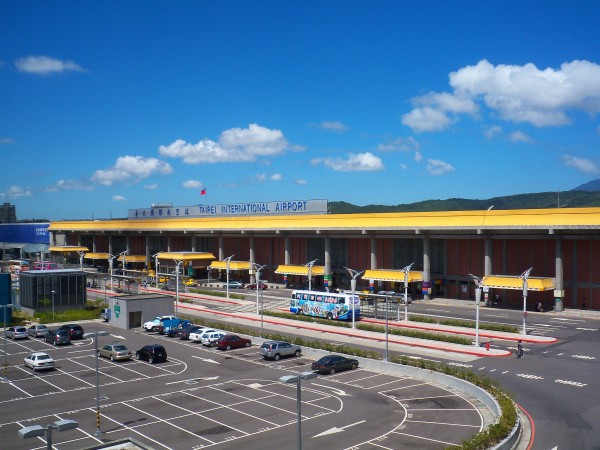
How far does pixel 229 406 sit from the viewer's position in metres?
32.7

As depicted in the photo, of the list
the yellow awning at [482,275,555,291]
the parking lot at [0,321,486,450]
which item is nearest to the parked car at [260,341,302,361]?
the parking lot at [0,321,486,450]

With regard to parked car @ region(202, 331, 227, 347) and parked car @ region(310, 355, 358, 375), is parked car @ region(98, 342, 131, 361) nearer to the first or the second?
parked car @ region(202, 331, 227, 347)

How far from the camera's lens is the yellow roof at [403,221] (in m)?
64.5

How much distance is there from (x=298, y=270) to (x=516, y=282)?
115ft

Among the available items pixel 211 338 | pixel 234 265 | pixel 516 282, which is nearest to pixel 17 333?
pixel 211 338

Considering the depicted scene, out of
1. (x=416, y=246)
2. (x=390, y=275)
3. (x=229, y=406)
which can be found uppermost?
(x=416, y=246)

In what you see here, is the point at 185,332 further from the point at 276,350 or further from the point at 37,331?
the point at 37,331

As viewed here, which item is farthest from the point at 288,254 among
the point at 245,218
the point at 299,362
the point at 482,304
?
the point at 299,362

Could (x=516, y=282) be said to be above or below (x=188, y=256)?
below

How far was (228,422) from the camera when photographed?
29.8 m

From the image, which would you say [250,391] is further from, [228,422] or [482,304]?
[482,304]

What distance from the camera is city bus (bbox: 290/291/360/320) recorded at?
209ft

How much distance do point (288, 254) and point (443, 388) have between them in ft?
208

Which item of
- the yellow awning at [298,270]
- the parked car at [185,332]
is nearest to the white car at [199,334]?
the parked car at [185,332]
